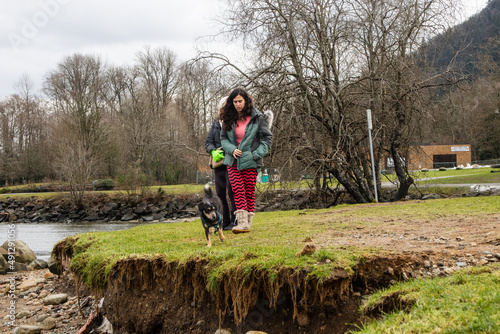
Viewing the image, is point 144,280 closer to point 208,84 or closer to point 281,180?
point 281,180

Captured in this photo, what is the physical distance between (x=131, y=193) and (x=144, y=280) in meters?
32.5

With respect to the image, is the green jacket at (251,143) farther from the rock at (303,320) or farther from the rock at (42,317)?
the rock at (42,317)

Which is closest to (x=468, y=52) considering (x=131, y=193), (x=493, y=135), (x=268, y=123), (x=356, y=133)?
(x=356, y=133)

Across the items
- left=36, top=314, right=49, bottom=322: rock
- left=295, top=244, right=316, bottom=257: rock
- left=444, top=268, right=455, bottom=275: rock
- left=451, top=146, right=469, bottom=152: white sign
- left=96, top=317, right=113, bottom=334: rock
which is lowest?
left=36, top=314, right=49, bottom=322: rock

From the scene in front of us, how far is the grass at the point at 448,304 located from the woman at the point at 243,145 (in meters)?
3.62

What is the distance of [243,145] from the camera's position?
281 inches

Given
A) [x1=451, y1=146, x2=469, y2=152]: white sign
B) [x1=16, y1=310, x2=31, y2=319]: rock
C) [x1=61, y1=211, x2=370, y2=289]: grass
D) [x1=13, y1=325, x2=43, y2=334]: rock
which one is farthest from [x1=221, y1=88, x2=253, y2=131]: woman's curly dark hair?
[x1=451, y1=146, x2=469, y2=152]: white sign

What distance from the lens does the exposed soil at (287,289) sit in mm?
4035

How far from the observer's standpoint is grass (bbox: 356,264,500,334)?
2.57 m

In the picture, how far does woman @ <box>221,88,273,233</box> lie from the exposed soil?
1.62m

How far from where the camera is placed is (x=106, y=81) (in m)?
49.2

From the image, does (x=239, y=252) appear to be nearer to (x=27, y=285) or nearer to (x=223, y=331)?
(x=223, y=331)

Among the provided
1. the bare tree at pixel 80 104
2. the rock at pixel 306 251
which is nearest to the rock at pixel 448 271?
the rock at pixel 306 251

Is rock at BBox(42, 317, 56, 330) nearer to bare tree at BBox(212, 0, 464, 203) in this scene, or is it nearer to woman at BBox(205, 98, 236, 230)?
woman at BBox(205, 98, 236, 230)
